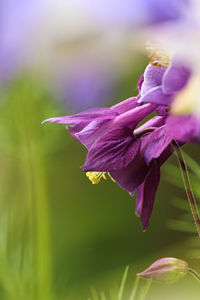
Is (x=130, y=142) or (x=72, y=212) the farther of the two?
(x=72, y=212)

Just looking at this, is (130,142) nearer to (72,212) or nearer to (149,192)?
(149,192)

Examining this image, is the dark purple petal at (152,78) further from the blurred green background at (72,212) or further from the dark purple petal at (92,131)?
the blurred green background at (72,212)

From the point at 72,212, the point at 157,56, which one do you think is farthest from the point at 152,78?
the point at 72,212

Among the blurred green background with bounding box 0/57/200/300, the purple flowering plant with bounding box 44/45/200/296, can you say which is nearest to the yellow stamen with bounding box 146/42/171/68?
the purple flowering plant with bounding box 44/45/200/296

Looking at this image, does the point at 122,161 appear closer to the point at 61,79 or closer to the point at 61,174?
the point at 61,79

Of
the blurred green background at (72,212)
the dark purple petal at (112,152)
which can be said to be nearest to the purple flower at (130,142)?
the dark purple petal at (112,152)

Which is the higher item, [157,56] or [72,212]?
[157,56]
